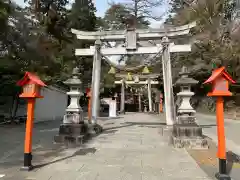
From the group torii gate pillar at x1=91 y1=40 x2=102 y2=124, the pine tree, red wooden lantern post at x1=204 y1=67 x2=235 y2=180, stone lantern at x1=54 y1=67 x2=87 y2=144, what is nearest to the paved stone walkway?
stone lantern at x1=54 y1=67 x2=87 y2=144

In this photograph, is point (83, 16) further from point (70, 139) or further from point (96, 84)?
point (70, 139)

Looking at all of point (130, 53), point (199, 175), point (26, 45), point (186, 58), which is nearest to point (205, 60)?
point (186, 58)

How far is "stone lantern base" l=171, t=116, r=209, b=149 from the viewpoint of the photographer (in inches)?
273

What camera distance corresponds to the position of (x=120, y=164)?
5234 mm

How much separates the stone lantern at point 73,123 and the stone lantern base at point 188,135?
314 cm

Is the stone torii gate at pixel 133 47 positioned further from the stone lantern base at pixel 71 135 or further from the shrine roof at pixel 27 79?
the shrine roof at pixel 27 79

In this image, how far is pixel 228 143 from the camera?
27.3ft

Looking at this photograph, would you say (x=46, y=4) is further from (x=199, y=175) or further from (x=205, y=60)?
(x=199, y=175)

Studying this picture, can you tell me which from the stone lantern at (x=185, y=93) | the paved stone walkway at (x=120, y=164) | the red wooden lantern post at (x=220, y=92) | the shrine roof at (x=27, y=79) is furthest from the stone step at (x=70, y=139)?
the red wooden lantern post at (x=220, y=92)

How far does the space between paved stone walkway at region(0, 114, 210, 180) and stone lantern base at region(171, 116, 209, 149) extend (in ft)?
1.17

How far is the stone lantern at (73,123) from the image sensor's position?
7359mm

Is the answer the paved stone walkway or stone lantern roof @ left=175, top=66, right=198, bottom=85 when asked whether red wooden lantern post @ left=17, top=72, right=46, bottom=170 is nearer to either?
the paved stone walkway

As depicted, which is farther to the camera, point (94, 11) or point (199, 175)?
point (94, 11)

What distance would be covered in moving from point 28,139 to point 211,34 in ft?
71.7
